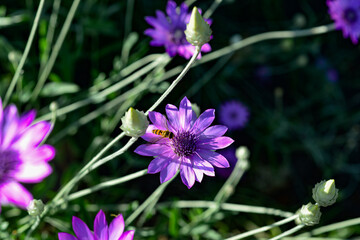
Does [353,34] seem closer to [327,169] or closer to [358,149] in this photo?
[327,169]

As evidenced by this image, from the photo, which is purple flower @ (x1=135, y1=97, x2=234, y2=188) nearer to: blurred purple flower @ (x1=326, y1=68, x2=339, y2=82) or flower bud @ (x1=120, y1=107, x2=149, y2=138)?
flower bud @ (x1=120, y1=107, x2=149, y2=138)

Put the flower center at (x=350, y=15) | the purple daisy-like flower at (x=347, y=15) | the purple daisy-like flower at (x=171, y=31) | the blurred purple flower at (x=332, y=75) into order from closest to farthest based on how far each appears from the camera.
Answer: the purple daisy-like flower at (x=171, y=31) → the purple daisy-like flower at (x=347, y=15) → the flower center at (x=350, y=15) → the blurred purple flower at (x=332, y=75)

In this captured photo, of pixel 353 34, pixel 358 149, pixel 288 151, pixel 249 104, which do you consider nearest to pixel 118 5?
pixel 249 104

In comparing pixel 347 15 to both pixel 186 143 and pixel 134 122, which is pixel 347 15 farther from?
pixel 134 122

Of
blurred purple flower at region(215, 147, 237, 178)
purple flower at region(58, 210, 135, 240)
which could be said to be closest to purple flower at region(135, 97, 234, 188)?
purple flower at region(58, 210, 135, 240)

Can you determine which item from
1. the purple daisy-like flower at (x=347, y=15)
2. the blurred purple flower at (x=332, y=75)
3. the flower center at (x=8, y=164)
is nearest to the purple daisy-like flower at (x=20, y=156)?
the flower center at (x=8, y=164)

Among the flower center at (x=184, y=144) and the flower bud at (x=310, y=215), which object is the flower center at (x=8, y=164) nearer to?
the flower center at (x=184, y=144)

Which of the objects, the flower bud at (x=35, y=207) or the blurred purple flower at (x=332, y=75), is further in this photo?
the blurred purple flower at (x=332, y=75)
